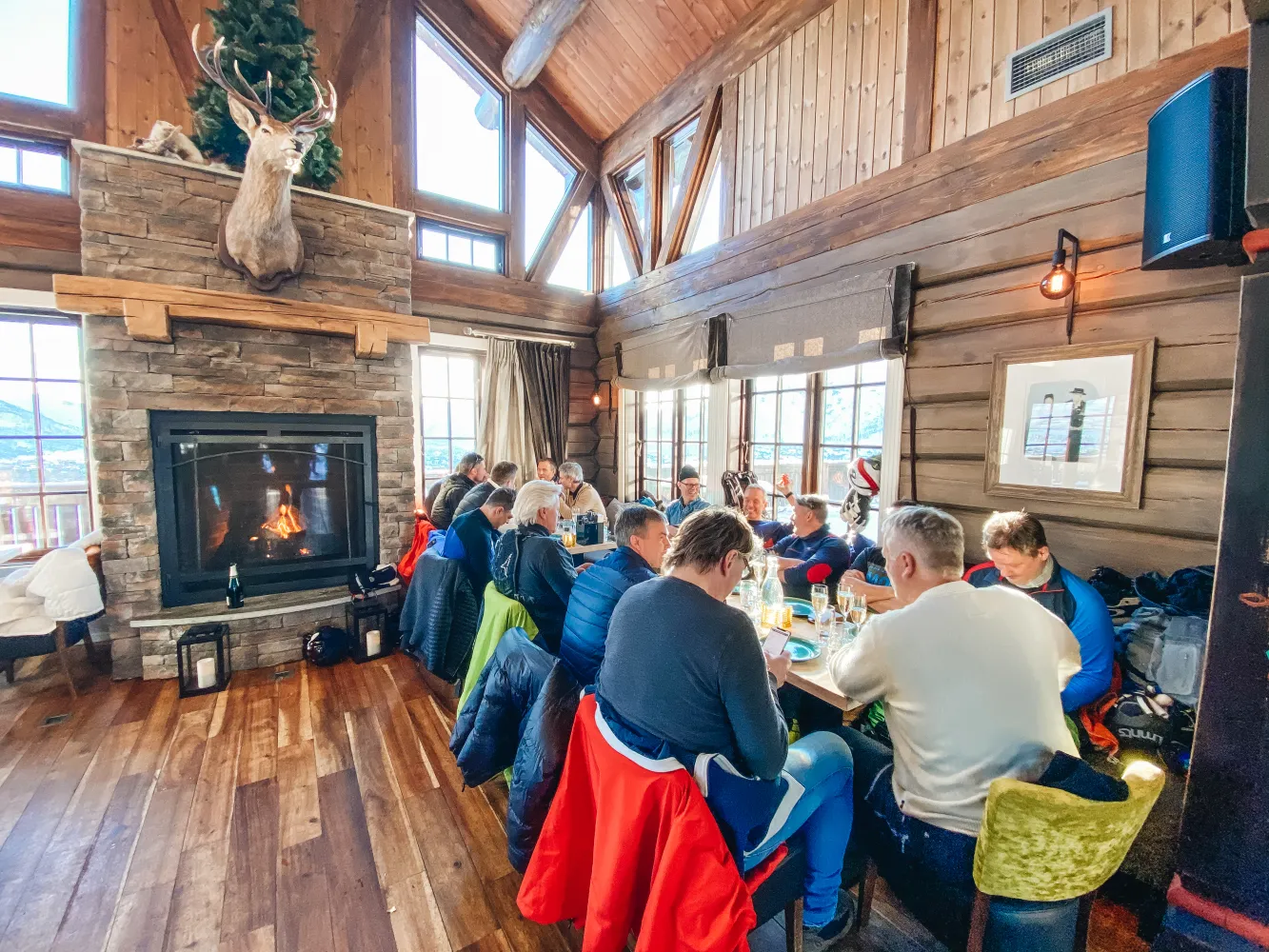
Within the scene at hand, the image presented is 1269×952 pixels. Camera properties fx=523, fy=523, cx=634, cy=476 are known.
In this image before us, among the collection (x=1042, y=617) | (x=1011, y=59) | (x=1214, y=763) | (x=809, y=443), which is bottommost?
(x=1214, y=763)

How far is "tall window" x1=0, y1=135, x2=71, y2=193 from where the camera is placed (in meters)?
3.59

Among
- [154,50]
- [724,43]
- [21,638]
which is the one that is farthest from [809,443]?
[154,50]

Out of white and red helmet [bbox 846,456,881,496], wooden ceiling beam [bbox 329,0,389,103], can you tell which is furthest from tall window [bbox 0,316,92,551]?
white and red helmet [bbox 846,456,881,496]

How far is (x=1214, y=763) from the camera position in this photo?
4.28ft

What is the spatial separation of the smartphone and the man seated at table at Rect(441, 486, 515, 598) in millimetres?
1660

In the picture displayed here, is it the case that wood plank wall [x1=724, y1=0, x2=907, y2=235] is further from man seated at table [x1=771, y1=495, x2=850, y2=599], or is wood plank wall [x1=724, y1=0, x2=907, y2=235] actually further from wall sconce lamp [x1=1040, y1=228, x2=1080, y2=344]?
man seated at table [x1=771, y1=495, x2=850, y2=599]

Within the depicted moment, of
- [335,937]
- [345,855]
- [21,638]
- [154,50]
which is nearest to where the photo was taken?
[335,937]

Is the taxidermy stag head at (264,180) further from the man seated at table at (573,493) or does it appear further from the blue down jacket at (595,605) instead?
the blue down jacket at (595,605)

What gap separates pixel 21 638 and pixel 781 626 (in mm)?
4225

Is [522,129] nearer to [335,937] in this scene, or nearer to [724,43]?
[724,43]

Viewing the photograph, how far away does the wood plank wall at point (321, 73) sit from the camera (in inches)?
148

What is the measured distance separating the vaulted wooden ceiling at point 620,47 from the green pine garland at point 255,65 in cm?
228

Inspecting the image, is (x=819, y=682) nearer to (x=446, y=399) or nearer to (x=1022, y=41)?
(x=1022, y=41)

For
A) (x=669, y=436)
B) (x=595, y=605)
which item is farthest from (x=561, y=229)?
(x=595, y=605)
